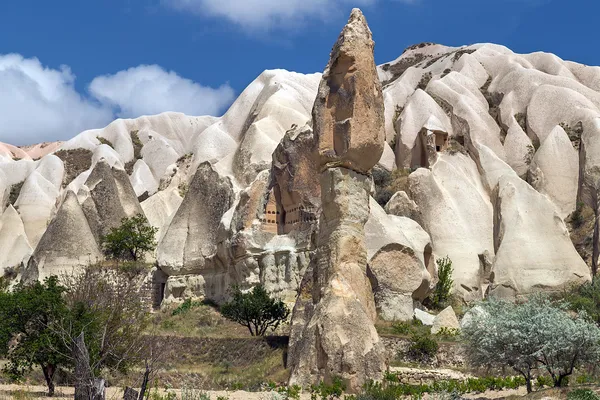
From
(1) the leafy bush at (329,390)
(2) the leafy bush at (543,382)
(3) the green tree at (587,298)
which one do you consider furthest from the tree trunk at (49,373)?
(3) the green tree at (587,298)

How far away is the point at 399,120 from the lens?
139 ft

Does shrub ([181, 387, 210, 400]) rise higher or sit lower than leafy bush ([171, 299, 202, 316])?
lower

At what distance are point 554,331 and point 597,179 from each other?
22282mm

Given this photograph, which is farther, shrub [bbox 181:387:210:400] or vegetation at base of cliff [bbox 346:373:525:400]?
vegetation at base of cliff [bbox 346:373:525:400]

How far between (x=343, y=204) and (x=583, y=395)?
6.31m

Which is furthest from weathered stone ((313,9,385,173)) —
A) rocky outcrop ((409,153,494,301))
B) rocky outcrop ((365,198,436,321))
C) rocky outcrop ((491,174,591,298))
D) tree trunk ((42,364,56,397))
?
rocky outcrop ((409,153,494,301))

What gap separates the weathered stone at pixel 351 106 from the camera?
16984 millimetres

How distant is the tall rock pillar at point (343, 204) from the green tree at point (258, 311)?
454cm

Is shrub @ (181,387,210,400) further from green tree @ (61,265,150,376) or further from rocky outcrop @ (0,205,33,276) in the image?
rocky outcrop @ (0,205,33,276)

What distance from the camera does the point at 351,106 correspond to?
1705 centimetres

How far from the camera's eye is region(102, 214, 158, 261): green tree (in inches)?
1231

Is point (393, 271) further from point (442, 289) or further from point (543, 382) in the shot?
point (543, 382)

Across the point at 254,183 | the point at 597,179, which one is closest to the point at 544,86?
the point at 597,179

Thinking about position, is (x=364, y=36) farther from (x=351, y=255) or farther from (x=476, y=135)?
(x=476, y=135)
